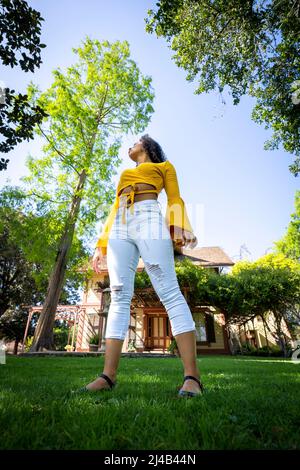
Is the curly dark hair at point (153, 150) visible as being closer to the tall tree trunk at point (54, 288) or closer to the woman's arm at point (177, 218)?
the woman's arm at point (177, 218)

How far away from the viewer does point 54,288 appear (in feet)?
34.7

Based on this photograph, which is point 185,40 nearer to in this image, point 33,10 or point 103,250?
point 33,10

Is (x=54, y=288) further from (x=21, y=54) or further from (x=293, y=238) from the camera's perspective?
(x=293, y=238)

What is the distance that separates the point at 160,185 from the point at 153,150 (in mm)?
498

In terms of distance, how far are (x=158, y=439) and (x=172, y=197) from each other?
1.79 meters

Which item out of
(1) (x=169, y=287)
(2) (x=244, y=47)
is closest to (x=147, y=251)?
(1) (x=169, y=287)

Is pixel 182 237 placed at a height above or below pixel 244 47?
below

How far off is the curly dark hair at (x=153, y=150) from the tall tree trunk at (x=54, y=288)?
28.1 feet

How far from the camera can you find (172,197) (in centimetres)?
239

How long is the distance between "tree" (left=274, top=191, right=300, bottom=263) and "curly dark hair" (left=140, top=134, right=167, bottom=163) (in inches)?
908

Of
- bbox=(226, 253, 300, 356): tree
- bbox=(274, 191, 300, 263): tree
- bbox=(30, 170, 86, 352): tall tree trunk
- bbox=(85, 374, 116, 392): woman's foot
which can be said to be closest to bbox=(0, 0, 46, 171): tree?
bbox=(85, 374, 116, 392): woman's foot

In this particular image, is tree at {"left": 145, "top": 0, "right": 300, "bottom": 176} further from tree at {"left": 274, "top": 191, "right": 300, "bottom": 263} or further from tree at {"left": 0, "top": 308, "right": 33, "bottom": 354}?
tree at {"left": 0, "top": 308, "right": 33, "bottom": 354}

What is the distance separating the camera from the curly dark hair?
106 inches

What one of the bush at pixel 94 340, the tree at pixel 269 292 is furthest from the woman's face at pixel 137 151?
the bush at pixel 94 340
